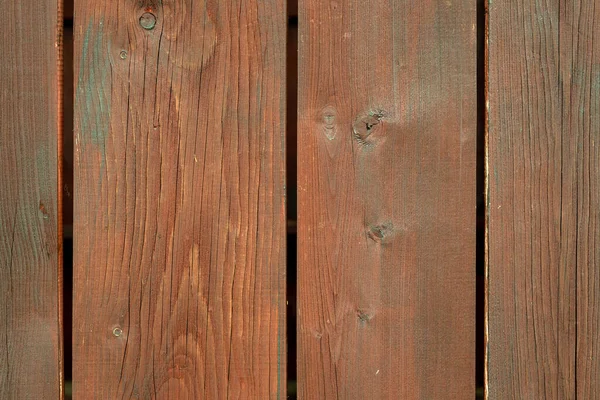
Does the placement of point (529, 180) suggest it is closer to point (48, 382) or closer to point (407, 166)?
point (407, 166)

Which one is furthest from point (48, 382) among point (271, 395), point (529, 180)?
point (529, 180)

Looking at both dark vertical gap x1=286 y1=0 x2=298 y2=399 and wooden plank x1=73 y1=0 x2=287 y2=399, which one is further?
dark vertical gap x1=286 y1=0 x2=298 y2=399

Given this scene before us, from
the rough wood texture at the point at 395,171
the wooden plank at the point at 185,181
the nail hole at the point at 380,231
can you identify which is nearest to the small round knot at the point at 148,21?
the wooden plank at the point at 185,181

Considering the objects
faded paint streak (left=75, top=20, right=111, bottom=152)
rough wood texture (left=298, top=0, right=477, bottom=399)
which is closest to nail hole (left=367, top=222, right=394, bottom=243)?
rough wood texture (left=298, top=0, right=477, bottom=399)

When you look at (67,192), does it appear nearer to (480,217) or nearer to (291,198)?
(291,198)

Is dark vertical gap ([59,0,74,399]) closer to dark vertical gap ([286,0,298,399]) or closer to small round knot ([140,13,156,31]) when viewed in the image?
small round knot ([140,13,156,31])
